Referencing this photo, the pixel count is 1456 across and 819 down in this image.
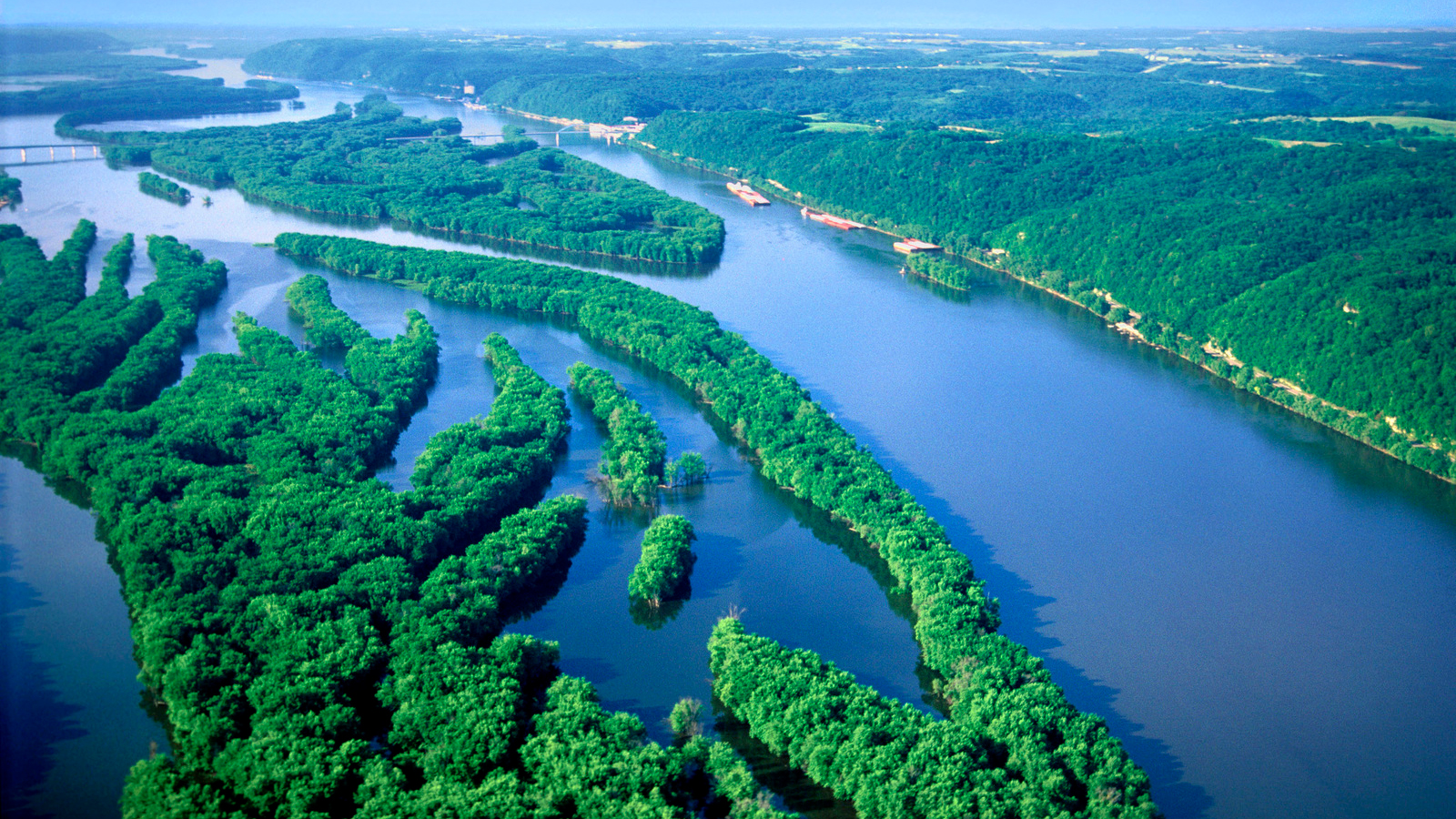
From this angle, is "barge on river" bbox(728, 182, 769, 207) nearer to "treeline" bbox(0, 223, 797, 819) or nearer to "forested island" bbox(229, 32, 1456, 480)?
"forested island" bbox(229, 32, 1456, 480)

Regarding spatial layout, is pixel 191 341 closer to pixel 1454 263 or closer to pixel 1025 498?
pixel 1025 498

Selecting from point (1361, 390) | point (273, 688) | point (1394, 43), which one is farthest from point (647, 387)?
point (1394, 43)

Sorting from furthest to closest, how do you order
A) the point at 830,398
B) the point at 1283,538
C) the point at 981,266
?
1. the point at 981,266
2. the point at 830,398
3. the point at 1283,538

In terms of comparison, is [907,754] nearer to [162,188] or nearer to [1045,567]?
[1045,567]

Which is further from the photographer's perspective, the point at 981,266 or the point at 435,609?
the point at 981,266

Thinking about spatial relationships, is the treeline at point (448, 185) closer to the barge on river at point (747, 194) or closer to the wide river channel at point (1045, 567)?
the barge on river at point (747, 194)

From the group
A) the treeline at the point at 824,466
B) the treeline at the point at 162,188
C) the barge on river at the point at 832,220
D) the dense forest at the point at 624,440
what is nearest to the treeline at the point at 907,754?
the treeline at the point at 824,466
